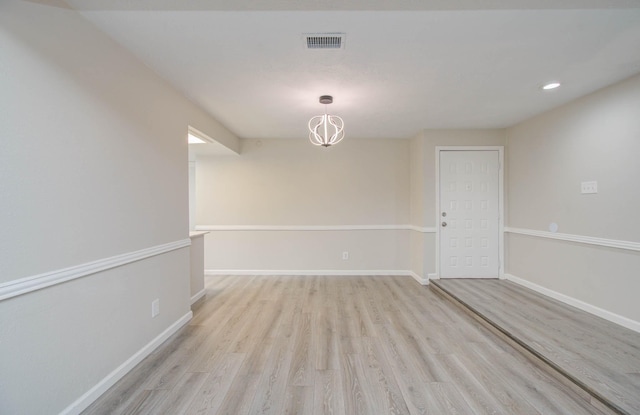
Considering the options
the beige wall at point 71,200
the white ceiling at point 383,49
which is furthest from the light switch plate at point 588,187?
the beige wall at point 71,200

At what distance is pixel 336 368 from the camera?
209 centimetres

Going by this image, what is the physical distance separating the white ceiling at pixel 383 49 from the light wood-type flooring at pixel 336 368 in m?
2.47

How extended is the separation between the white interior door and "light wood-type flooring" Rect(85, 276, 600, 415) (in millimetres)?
1198

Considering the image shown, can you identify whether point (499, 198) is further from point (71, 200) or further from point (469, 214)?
point (71, 200)

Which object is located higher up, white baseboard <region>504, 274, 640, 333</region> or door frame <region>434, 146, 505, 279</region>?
door frame <region>434, 146, 505, 279</region>

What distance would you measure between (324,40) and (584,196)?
3.35m

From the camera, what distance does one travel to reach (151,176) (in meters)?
2.32

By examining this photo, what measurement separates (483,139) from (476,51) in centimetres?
260

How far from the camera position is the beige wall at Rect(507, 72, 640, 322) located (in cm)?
257

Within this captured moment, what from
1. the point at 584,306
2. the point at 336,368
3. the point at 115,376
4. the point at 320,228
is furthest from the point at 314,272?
the point at 584,306

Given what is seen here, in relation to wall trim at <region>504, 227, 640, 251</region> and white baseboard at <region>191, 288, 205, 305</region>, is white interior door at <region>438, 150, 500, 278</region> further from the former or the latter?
white baseboard at <region>191, 288, 205, 305</region>

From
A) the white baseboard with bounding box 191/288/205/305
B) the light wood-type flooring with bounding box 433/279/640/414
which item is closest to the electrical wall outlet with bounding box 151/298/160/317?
the white baseboard with bounding box 191/288/205/305

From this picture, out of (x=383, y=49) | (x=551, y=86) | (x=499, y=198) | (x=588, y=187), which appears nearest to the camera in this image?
(x=383, y=49)

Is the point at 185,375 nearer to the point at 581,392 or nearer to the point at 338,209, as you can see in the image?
the point at 581,392
